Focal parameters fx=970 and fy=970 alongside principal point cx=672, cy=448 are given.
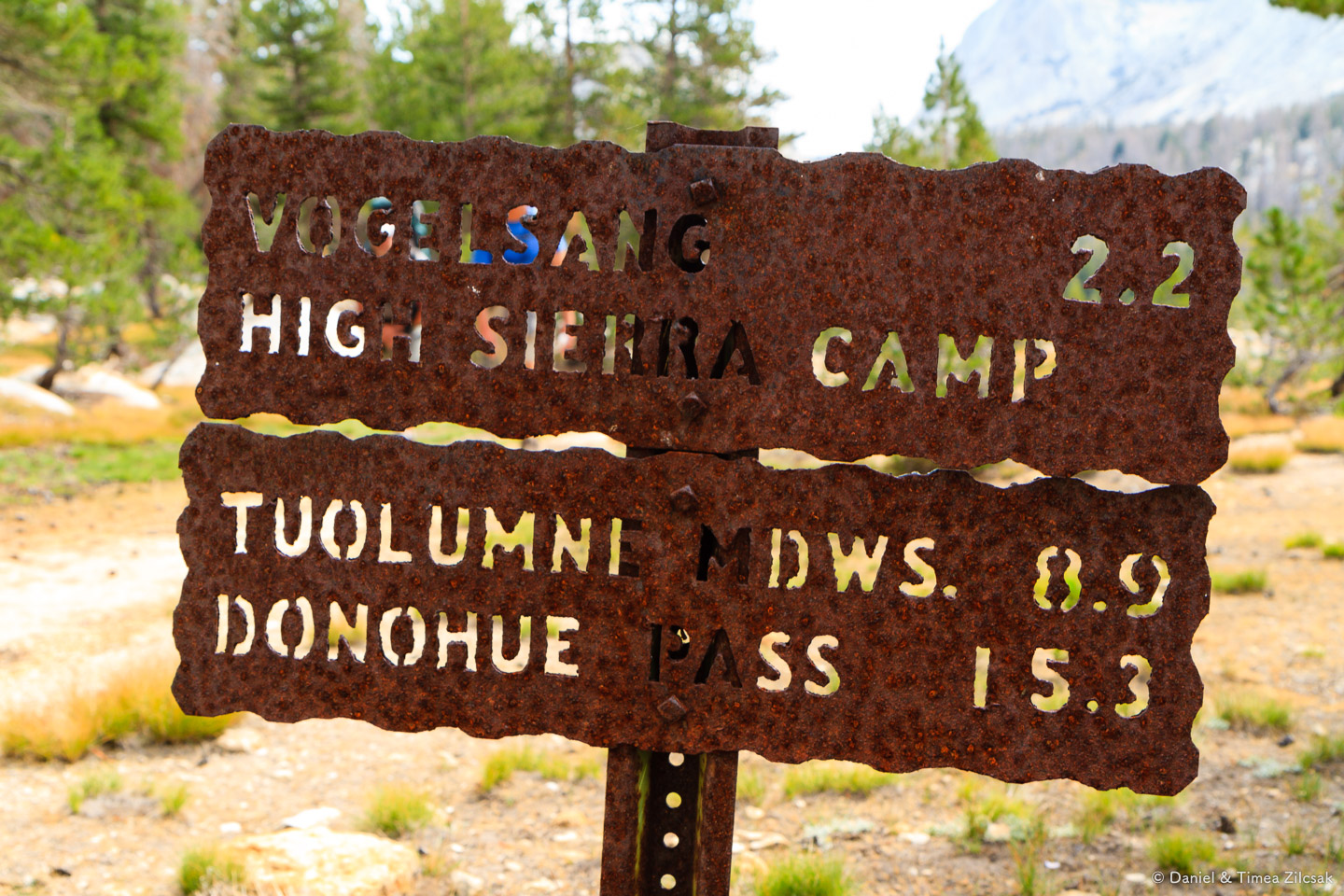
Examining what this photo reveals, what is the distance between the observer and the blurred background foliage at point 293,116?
451 inches

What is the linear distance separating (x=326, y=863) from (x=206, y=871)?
33 cm

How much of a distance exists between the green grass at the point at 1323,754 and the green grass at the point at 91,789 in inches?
182

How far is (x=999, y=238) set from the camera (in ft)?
6.00

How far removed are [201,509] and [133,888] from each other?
1.70 metres

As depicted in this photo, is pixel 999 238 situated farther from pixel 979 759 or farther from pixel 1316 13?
pixel 1316 13

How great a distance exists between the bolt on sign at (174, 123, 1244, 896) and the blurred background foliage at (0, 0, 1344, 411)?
452cm

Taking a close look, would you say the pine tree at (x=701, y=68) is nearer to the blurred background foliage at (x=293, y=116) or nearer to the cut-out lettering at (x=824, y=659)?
the blurred background foliage at (x=293, y=116)

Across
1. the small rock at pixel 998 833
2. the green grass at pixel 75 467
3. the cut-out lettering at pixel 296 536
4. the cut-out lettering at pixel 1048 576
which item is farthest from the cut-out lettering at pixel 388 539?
the green grass at pixel 75 467

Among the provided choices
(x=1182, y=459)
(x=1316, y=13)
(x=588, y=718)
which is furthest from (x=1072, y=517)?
(x=1316, y=13)

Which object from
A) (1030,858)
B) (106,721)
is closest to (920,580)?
(1030,858)

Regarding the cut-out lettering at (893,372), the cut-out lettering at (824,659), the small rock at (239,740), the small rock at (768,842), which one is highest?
the cut-out lettering at (893,372)

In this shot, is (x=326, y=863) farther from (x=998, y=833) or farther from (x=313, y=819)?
(x=998, y=833)

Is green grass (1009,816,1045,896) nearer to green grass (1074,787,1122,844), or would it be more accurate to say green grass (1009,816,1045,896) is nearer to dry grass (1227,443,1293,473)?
green grass (1074,787,1122,844)

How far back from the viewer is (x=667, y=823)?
2107 mm
